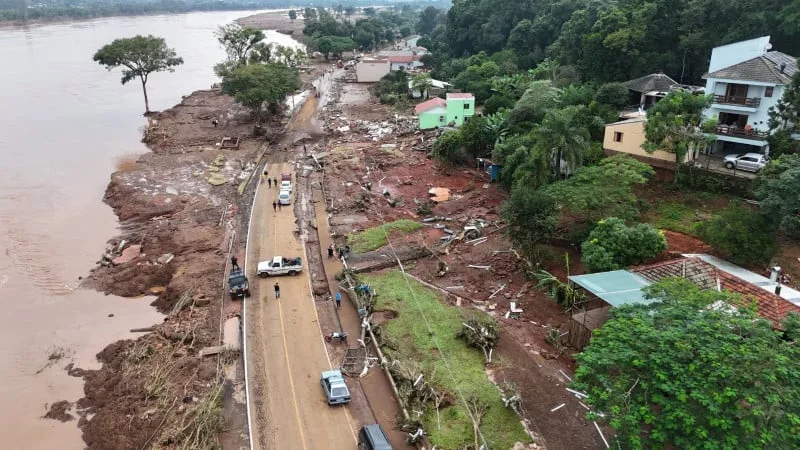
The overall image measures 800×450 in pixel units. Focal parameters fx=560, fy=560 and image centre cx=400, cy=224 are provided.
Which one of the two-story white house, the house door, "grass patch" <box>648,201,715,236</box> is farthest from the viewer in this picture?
the house door

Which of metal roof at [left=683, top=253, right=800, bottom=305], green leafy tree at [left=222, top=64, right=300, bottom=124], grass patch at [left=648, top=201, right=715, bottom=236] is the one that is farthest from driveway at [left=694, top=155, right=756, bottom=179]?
green leafy tree at [left=222, top=64, right=300, bottom=124]

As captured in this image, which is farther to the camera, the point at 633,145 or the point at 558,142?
the point at 633,145

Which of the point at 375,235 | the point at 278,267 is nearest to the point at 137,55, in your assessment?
the point at 375,235

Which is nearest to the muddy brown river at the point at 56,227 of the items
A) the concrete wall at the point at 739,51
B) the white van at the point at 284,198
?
the white van at the point at 284,198

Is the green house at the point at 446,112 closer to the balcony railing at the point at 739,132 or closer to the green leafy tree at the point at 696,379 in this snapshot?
the balcony railing at the point at 739,132

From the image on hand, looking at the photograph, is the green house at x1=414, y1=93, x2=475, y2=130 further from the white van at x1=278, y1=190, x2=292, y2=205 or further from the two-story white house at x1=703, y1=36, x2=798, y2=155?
the two-story white house at x1=703, y1=36, x2=798, y2=155

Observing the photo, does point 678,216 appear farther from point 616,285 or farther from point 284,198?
point 284,198
